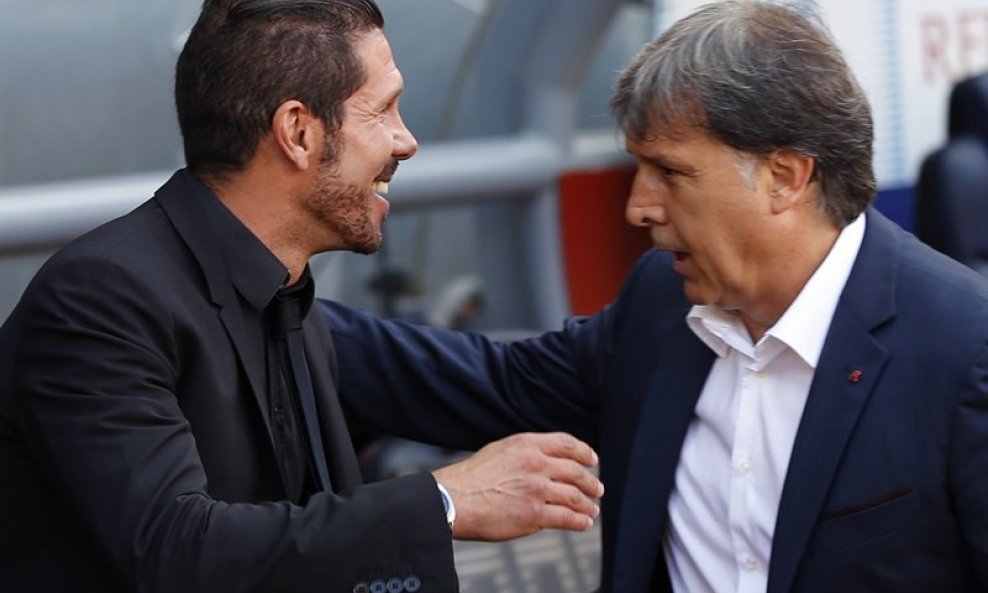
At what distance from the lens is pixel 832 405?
7.42 ft

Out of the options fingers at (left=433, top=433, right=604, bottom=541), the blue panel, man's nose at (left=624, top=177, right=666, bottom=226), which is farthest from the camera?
the blue panel

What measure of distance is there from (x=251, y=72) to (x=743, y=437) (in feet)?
2.65

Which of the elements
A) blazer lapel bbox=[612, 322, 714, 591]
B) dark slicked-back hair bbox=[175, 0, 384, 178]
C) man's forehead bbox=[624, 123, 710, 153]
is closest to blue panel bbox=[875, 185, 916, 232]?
blazer lapel bbox=[612, 322, 714, 591]

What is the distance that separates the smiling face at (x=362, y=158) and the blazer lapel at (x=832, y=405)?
631 mm

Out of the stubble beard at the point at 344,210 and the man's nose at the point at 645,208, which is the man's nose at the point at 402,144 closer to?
the stubble beard at the point at 344,210

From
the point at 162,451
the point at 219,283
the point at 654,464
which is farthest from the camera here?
the point at 654,464

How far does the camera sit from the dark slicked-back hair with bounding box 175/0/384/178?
2240 millimetres

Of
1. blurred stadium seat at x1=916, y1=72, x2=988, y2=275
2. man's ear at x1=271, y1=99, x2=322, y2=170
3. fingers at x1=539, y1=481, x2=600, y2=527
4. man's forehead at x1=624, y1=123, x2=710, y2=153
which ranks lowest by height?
blurred stadium seat at x1=916, y1=72, x2=988, y2=275

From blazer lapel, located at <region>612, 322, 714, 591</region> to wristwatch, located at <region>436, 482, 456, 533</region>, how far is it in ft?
1.29

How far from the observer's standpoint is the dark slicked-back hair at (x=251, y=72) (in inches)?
88.2

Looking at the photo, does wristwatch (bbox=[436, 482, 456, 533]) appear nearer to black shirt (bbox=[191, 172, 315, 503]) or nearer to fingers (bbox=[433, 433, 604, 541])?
fingers (bbox=[433, 433, 604, 541])

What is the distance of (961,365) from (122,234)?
1.06 meters

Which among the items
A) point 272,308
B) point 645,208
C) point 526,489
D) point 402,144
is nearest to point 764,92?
point 645,208

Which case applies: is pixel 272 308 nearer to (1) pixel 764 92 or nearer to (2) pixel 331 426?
(2) pixel 331 426
